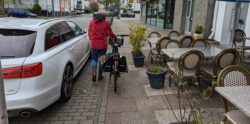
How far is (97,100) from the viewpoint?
14.0 feet

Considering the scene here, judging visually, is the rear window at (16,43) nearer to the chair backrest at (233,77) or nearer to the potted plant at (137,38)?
the chair backrest at (233,77)

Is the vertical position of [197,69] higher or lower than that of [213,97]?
higher

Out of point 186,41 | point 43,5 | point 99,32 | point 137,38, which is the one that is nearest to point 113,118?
point 99,32

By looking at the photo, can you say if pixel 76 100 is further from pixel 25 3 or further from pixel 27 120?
pixel 25 3

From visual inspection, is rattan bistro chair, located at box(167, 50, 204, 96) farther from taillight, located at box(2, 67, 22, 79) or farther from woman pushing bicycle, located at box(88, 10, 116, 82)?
taillight, located at box(2, 67, 22, 79)

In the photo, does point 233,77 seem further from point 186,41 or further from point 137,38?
point 137,38

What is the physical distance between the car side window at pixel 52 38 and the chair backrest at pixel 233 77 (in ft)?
9.14

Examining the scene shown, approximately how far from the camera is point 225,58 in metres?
4.03

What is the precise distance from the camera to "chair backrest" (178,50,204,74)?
4.03 metres

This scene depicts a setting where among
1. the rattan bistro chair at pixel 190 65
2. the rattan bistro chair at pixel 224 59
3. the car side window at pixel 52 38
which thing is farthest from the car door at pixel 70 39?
the rattan bistro chair at pixel 224 59

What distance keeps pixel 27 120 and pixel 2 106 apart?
187 centimetres

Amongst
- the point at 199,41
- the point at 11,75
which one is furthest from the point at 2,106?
the point at 199,41

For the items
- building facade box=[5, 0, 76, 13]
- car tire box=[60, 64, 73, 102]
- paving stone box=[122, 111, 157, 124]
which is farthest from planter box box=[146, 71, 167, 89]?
building facade box=[5, 0, 76, 13]

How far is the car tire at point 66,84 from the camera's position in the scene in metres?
3.89
